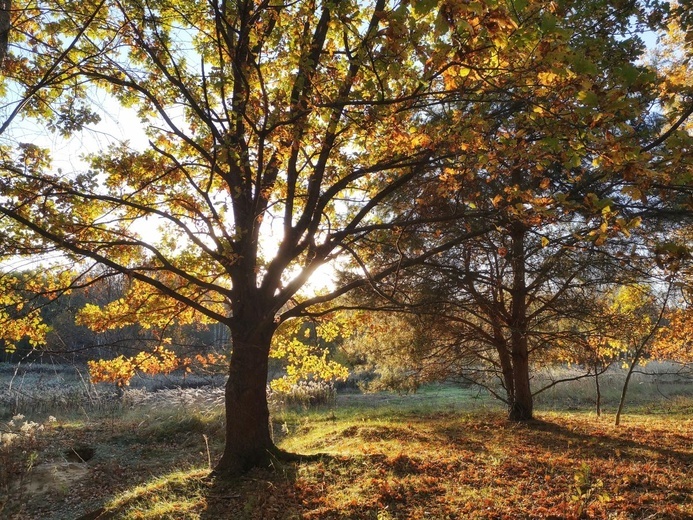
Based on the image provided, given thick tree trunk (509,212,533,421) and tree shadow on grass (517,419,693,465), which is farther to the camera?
thick tree trunk (509,212,533,421)

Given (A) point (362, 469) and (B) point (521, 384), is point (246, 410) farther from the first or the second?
(B) point (521, 384)

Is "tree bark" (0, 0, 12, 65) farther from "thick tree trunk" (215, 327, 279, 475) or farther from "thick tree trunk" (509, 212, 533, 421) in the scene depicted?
"thick tree trunk" (509, 212, 533, 421)

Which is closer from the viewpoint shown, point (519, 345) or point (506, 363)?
point (519, 345)

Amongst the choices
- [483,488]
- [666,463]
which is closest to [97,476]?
[483,488]

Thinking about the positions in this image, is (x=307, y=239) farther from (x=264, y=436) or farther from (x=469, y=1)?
(x=469, y=1)

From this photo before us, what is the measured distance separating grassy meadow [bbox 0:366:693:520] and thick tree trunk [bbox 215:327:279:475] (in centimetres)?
32

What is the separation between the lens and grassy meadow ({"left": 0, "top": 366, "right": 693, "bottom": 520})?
4770mm

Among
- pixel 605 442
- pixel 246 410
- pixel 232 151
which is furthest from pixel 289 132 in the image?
pixel 605 442

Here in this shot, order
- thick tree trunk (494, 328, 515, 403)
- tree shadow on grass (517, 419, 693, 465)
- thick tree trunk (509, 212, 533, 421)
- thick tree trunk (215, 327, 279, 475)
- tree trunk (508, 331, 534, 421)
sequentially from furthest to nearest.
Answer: tree trunk (508, 331, 534, 421), thick tree trunk (494, 328, 515, 403), thick tree trunk (509, 212, 533, 421), tree shadow on grass (517, 419, 693, 465), thick tree trunk (215, 327, 279, 475)

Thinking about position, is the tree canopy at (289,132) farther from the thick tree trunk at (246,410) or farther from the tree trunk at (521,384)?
the tree trunk at (521,384)

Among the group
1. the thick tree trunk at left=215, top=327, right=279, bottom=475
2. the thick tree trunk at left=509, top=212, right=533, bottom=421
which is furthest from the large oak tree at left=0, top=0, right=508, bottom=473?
the thick tree trunk at left=509, top=212, right=533, bottom=421

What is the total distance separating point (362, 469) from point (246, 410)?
5.69 feet

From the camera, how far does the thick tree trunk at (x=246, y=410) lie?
6203 millimetres

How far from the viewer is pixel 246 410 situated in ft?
20.5
